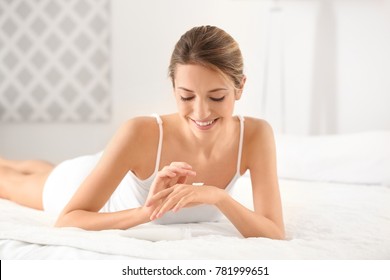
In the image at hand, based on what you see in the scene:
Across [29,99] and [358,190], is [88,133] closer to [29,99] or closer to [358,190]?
[29,99]

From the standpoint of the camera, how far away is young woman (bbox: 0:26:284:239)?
104 cm

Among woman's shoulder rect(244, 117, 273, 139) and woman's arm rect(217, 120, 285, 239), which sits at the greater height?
woman's shoulder rect(244, 117, 273, 139)

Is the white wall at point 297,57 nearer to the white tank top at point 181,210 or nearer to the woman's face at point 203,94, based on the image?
the white tank top at point 181,210

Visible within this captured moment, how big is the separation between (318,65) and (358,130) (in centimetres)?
28

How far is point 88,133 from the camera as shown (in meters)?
2.90

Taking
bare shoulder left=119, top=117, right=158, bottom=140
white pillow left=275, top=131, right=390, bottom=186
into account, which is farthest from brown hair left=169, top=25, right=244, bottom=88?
white pillow left=275, top=131, right=390, bottom=186

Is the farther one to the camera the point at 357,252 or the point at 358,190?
the point at 358,190

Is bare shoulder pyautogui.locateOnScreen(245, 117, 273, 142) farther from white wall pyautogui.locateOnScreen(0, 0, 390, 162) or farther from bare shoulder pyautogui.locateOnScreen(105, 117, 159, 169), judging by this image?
white wall pyautogui.locateOnScreen(0, 0, 390, 162)

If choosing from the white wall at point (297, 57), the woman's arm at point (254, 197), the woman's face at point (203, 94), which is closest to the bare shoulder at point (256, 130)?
the woman's arm at point (254, 197)

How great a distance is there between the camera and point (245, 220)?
1.10m

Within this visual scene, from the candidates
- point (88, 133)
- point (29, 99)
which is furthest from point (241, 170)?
point (29, 99)

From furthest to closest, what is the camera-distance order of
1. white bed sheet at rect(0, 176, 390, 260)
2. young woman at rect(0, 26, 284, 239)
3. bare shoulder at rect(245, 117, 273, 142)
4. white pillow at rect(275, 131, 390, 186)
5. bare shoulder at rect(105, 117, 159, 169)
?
white pillow at rect(275, 131, 390, 186) < bare shoulder at rect(245, 117, 273, 142) < bare shoulder at rect(105, 117, 159, 169) < young woman at rect(0, 26, 284, 239) < white bed sheet at rect(0, 176, 390, 260)

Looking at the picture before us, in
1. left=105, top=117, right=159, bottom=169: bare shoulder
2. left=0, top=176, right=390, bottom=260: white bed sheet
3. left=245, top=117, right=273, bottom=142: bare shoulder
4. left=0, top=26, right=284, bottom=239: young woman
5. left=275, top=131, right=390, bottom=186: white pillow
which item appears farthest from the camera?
left=275, top=131, right=390, bottom=186: white pillow

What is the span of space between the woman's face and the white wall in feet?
3.50
